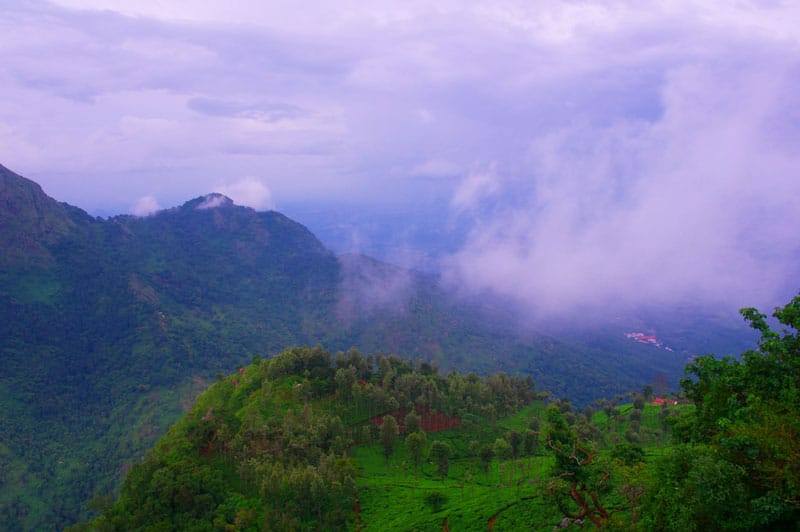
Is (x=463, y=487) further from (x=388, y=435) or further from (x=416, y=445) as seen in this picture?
(x=388, y=435)

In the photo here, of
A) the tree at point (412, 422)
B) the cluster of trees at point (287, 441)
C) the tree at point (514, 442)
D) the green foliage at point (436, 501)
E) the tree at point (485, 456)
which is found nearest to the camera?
the cluster of trees at point (287, 441)

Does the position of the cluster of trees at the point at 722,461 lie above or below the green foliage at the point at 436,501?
above

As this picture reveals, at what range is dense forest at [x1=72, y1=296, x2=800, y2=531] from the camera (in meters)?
19.3

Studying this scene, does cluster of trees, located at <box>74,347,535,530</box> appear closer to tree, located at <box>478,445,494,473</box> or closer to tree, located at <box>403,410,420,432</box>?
tree, located at <box>403,410,420,432</box>

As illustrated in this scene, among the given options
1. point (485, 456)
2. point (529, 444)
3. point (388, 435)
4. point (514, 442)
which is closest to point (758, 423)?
point (485, 456)

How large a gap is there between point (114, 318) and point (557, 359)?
183064mm

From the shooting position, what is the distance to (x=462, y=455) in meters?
68.6

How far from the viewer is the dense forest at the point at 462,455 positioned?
19.3 metres

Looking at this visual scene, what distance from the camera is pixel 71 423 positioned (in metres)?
121

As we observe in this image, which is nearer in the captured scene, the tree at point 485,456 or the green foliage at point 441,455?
the green foliage at point 441,455

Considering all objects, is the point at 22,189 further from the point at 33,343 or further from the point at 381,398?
the point at 381,398

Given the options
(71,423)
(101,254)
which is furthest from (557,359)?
(101,254)

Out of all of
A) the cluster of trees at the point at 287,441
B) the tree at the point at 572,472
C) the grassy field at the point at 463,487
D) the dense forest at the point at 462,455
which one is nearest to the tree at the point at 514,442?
the dense forest at the point at 462,455

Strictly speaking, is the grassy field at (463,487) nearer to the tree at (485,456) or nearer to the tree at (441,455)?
the tree at (485,456)
